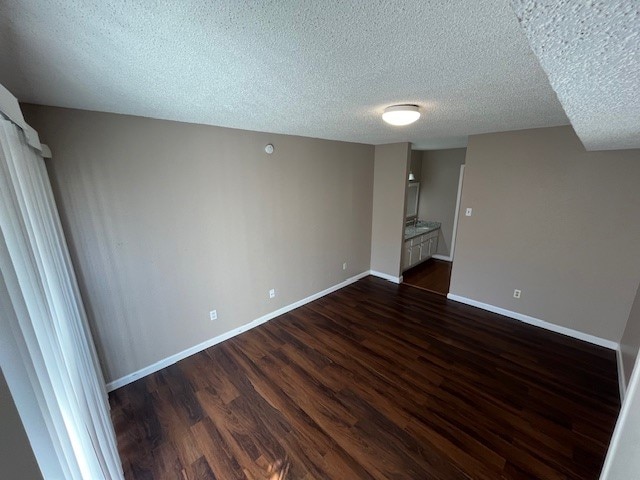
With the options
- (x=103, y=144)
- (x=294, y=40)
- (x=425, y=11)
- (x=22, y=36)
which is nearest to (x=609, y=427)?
(x=425, y=11)

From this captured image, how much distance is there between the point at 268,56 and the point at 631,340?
3657 millimetres

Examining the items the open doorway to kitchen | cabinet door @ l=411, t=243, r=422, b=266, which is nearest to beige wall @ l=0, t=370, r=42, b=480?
the open doorway to kitchen

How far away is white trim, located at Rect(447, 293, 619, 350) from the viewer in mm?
2701

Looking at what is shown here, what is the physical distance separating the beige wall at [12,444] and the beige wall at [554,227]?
396cm

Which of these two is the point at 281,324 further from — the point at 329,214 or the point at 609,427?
the point at 609,427

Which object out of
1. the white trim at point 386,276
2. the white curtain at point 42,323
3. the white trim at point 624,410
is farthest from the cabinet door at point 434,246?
the white curtain at point 42,323

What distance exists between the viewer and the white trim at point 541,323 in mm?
2701

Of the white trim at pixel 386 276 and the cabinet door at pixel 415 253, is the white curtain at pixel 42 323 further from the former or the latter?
the cabinet door at pixel 415 253

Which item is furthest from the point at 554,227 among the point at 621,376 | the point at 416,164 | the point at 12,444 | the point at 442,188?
the point at 12,444

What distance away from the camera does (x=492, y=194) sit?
10.3ft

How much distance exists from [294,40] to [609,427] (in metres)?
3.25

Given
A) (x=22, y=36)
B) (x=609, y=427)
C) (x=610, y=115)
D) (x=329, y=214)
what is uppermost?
(x=22, y=36)

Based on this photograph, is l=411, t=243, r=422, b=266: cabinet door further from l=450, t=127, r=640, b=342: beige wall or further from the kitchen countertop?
l=450, t=127, r=640, b=342: beige wall

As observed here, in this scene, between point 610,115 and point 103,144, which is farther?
point 103,144
